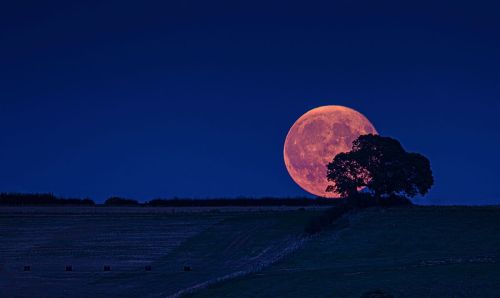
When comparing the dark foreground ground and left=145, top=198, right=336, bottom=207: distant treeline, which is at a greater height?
left=145, top=198, right=336, bottom=207: distant treeline

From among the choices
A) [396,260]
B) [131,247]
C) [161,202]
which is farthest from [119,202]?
[396,260]

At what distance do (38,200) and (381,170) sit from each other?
227 ft

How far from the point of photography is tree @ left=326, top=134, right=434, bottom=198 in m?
96.3

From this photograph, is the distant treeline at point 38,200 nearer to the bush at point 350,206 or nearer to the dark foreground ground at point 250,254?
the dark foreground ground at point 250,254

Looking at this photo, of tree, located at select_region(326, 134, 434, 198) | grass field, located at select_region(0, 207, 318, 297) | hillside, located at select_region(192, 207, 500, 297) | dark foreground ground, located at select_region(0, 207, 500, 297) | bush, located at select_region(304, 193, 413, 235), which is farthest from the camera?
tree, located at select_region(326, 134, 434, 198)

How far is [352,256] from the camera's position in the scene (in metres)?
68.2

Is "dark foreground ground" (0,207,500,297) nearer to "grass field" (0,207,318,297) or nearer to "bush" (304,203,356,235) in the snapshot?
"grass field" (0,207,318,297)

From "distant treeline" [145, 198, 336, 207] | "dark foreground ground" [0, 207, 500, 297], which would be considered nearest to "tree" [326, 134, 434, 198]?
"dark foreground ground" [0, 207, 500, 297]

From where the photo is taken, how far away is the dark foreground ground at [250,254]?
5112cm

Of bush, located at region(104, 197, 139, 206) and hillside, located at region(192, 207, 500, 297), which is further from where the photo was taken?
bush, located at region(104, 197, 139, 206)

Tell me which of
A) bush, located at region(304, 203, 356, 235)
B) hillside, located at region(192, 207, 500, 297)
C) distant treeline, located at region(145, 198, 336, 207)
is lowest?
hillside, located at region(192, 207, 500, 297)

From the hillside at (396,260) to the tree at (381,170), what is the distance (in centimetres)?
428

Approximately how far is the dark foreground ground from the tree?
5455 millimetres

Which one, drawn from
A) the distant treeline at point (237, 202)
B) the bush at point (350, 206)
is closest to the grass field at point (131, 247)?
the bush at point (350, 206)
